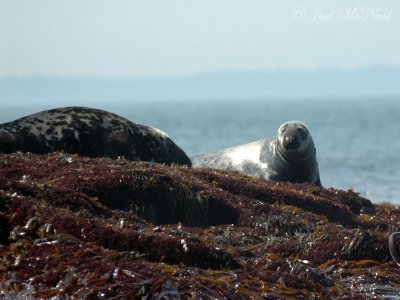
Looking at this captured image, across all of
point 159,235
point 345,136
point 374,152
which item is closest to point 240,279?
point 159,235

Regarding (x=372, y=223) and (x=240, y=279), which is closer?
(x=240, y=279)

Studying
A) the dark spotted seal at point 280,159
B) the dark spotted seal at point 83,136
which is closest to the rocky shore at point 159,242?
the dark spotted seal at point 83,136

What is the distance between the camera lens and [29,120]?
35.7 ft

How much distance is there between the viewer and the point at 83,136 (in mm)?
10867

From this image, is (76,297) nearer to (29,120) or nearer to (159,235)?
(159,235)

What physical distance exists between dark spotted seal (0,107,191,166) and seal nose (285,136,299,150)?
11.5 feet

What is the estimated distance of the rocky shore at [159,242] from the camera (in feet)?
17.4

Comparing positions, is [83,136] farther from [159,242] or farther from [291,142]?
[159,242]

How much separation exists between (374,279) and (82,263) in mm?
1769

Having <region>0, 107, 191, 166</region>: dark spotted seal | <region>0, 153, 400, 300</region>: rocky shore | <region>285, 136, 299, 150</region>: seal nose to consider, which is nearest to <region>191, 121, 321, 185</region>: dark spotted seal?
<region>285, 136, 299, 150</region>: seal nose

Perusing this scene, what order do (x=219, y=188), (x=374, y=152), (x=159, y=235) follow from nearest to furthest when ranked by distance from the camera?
1. (x=159, y=235)
2. (x=219, y=188)
3. (x=374, y=152)

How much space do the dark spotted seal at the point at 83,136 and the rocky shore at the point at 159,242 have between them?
1621mm

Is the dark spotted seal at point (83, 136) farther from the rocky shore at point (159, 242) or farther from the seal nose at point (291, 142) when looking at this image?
the seal nose at point (291, 142)

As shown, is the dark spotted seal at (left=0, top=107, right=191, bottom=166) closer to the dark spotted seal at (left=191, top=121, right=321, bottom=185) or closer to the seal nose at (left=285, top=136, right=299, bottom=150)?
the dark spotted seal at (left=191, top=121, right=321, bottom=185)
